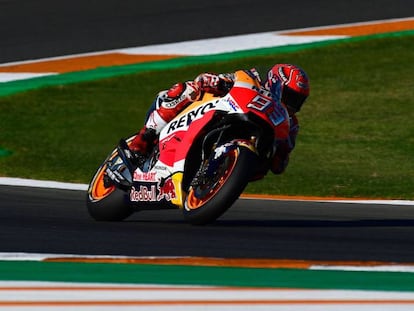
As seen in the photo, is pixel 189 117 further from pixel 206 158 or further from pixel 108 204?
pixel 108 204

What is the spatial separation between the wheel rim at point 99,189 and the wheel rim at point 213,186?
0.97 metres

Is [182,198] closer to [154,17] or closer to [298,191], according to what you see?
[298,191]

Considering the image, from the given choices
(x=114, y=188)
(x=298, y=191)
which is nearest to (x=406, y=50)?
(x=298, y=191)

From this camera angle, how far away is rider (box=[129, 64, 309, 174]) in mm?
8906

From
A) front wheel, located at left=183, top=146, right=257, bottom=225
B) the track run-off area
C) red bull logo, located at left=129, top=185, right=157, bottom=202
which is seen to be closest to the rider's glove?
front wheel, located at left=183, top=146, right=257, bottom=225

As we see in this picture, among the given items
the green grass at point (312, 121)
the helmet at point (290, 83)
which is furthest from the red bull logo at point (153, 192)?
the green grass at point (312, 121)

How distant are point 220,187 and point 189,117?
2.67 feet

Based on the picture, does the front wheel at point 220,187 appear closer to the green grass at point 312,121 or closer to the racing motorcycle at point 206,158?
the racing motorcycle at point 206,158

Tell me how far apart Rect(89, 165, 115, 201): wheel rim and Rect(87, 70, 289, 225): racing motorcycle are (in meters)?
0.06

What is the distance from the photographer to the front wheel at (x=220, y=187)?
8.22 metres

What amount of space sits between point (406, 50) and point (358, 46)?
26.4 inches

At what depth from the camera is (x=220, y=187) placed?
27.2 ft

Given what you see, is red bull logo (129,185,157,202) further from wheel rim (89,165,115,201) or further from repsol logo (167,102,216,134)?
repsol logo (167,102,216,134)

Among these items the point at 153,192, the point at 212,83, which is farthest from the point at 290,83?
the point at 153,192
